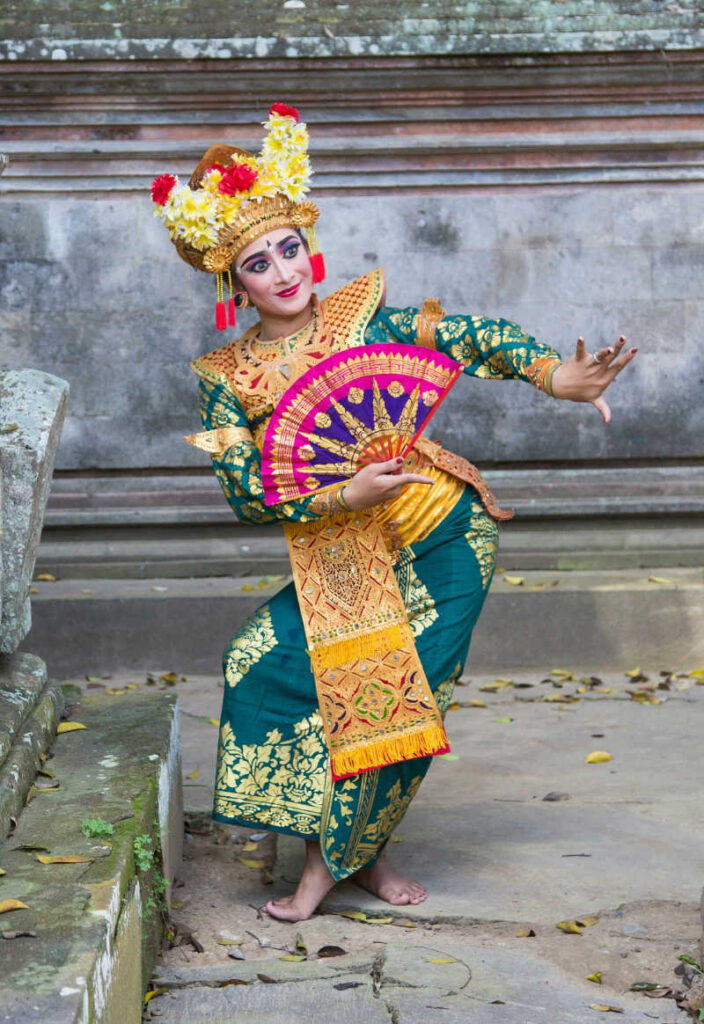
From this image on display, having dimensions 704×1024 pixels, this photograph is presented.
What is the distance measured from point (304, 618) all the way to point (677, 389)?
12.7 feet

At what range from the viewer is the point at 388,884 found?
355cm

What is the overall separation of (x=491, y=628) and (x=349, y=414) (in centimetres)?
297

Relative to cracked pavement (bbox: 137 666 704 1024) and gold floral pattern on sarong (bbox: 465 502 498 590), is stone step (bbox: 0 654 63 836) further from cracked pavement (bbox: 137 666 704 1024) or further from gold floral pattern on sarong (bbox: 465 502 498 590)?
gold floral pattern on sarong (bbox: 465 502 498 590)

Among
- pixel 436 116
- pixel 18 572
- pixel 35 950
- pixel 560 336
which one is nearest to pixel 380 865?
pixel 18 572

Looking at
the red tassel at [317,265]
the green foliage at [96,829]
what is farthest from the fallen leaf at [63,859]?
the red tassel at [317,265]

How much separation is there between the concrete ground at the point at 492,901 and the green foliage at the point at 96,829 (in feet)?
1.34

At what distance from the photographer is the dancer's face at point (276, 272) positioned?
3.55m

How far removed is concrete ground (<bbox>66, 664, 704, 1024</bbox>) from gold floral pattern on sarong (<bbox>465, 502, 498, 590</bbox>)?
34.2 inches

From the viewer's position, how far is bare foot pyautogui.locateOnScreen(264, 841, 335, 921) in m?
3.41

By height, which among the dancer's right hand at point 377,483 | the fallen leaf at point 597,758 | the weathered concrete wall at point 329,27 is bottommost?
the fallen leaf at point 597,758

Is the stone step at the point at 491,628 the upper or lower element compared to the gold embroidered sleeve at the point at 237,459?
lower

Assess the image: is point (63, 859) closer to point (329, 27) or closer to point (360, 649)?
point (360, 649)

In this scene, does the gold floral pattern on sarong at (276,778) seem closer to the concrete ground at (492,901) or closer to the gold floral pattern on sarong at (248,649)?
the gold floral pattern on sarong at (248,649)

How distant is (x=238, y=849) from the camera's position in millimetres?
4020
